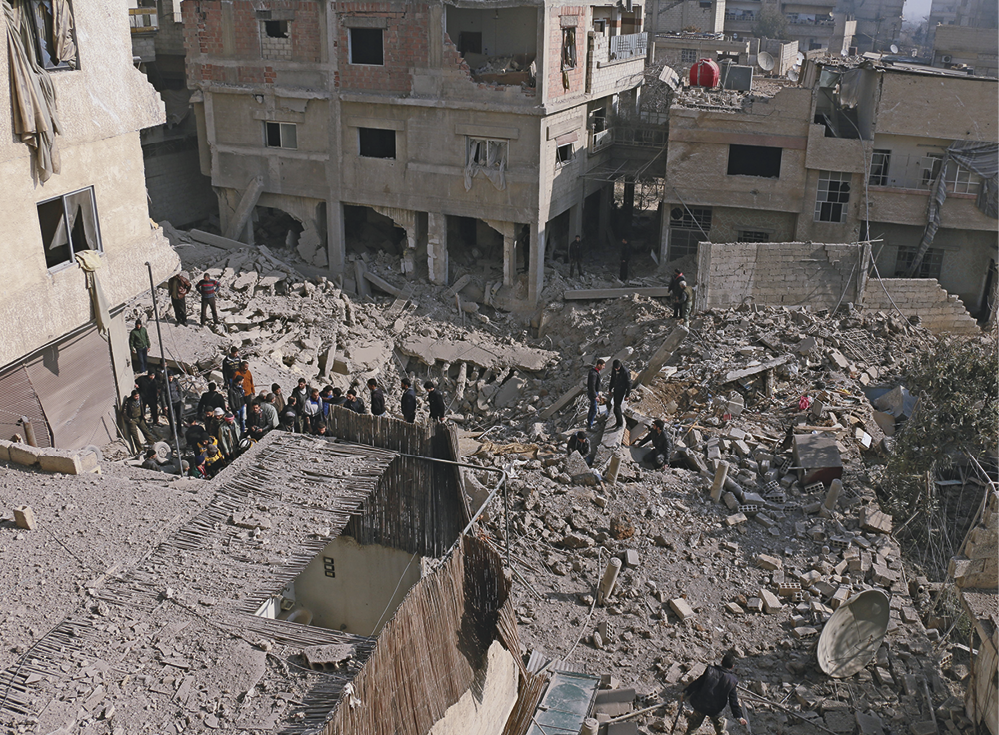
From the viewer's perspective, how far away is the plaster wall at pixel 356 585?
10.1 m

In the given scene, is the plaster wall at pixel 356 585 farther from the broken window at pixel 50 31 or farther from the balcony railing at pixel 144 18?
the balcony railing at pixel 144 18

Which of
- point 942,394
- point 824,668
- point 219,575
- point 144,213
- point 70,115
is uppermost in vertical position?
point 70,115

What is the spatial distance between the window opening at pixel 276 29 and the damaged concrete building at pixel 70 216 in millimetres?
10812

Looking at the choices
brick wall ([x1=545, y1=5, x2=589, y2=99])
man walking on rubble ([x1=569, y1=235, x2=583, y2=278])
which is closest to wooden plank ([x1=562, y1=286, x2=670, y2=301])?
man walking on rubble ([x1=569, y1=235, x2=583, y2=278])

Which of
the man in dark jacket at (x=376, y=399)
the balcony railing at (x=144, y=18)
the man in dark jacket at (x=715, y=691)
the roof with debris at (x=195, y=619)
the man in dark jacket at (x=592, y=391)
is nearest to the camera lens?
the roof with debris at (x=195, y=619)

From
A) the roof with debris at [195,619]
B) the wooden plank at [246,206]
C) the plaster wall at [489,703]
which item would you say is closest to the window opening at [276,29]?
the wooden plank at [246,206]

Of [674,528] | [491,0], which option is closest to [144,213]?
[674,528]

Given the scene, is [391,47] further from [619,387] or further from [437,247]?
[619,387]

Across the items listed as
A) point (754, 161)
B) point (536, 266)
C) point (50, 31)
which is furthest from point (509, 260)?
point (50, 31)

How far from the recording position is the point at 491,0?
20.5 m

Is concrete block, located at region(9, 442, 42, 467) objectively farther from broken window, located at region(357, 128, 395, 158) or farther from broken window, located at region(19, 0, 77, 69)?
broken window, located at region(357, 128, 395, 158)

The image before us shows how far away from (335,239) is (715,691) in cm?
1783

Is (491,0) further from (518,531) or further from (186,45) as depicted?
(518,531)

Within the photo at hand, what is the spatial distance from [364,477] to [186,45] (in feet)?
60.5
